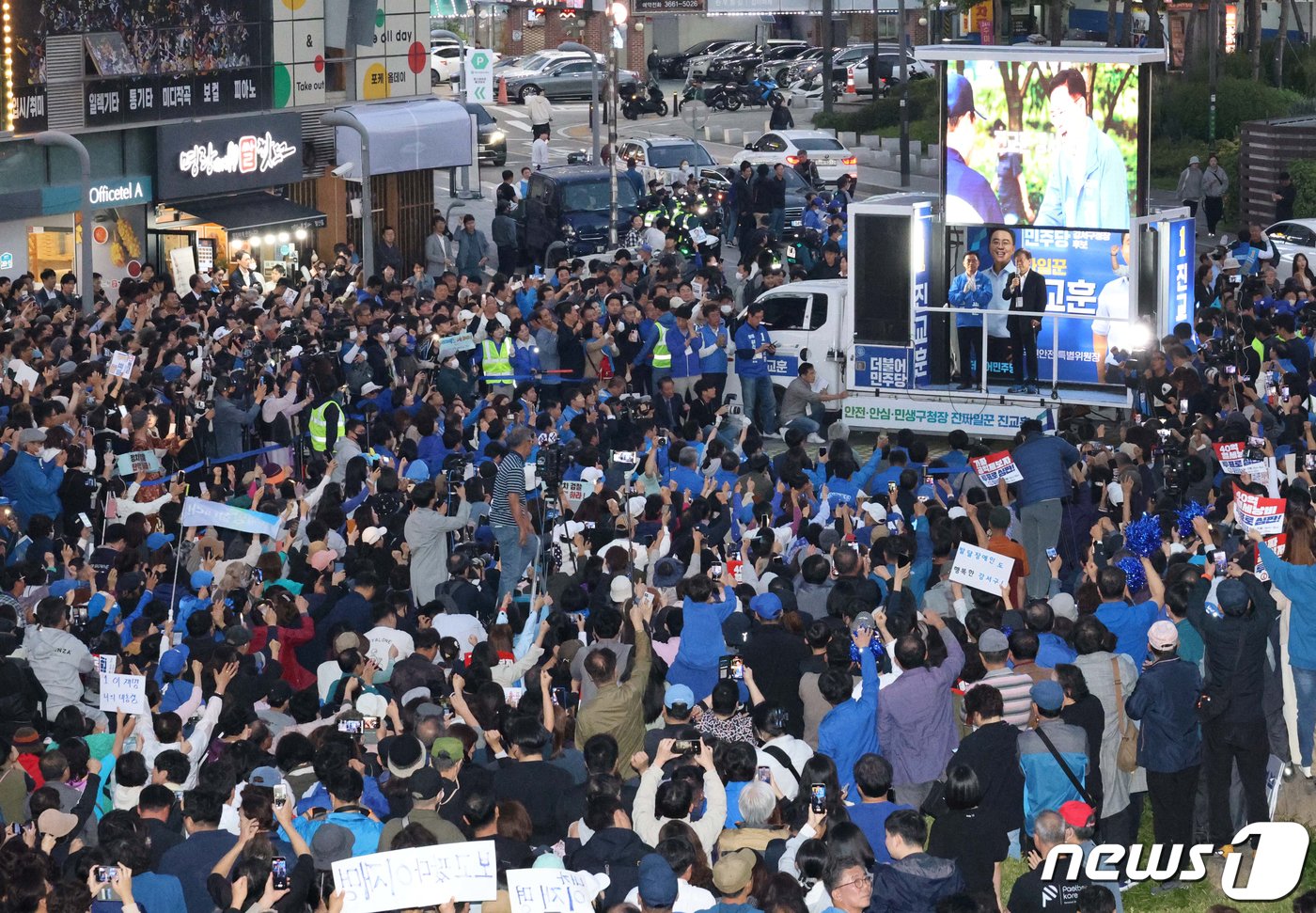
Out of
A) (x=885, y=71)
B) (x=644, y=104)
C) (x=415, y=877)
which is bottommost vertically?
(x=415, y=877)

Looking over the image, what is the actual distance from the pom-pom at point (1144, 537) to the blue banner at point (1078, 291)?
783cm

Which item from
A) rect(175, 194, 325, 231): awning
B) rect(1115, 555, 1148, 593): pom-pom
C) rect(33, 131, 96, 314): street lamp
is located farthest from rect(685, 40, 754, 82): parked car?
rect(1115, 555, 1148, 593): pom-pom

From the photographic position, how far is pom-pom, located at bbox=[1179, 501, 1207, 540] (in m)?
14.3

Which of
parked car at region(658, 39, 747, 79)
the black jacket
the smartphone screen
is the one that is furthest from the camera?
parked car at region(658, 39, 747, 79)

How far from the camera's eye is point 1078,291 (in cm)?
2216

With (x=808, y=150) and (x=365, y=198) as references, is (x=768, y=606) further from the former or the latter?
(x=808, y=150)

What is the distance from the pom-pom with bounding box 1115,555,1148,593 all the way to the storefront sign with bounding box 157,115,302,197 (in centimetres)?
2028

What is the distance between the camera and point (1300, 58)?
158 ft

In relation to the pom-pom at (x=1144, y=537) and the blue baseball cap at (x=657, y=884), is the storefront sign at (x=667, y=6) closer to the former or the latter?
the pom-pom at (x=1144, y=537)

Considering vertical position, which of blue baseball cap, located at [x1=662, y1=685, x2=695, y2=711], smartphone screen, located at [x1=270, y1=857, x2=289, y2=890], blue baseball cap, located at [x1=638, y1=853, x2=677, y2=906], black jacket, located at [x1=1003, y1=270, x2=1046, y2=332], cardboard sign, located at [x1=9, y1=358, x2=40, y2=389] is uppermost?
→ black jacket, located at [x1=1003, y1=270, x2=1046, y2=332]

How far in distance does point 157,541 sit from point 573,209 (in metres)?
19.8

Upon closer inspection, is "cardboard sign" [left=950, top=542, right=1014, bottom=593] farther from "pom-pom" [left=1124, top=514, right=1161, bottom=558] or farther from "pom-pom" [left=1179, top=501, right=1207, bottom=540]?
"pom-pom" [left=1179, top=501, right=1207, bottom=540]

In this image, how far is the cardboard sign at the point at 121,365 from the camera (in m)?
18.2

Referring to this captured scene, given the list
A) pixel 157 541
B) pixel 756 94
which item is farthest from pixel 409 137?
pixel 756 94
